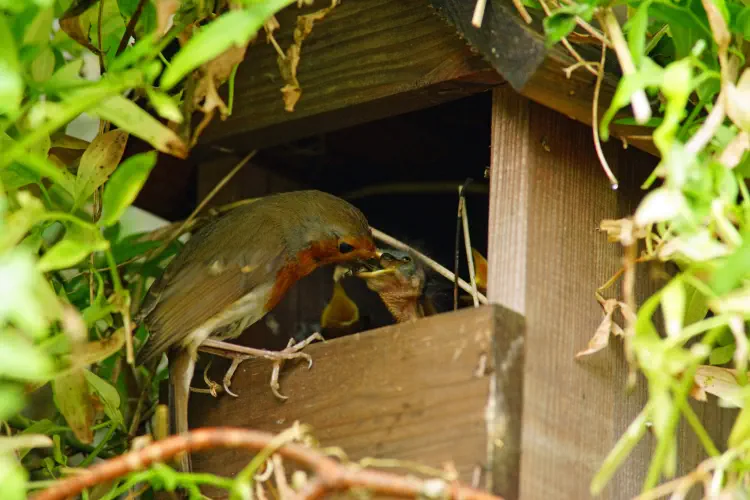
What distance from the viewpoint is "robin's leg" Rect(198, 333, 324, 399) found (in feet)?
7.58

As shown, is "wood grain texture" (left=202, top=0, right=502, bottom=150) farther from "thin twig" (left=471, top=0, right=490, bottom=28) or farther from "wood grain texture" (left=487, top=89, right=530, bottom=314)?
"thin twig" (left=471, top=0, right=490, bottom=28)

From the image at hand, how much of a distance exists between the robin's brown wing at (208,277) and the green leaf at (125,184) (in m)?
0.80

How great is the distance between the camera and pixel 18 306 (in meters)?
1.41

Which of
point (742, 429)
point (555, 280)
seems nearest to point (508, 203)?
point (555, 280)

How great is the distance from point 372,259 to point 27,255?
68.0 inches

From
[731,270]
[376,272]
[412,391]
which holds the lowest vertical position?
[376,272]

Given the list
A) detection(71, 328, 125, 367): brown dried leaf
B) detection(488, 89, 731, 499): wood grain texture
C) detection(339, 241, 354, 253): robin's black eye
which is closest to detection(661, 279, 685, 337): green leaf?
detection(488, 89, 731, 499): wood grain texture

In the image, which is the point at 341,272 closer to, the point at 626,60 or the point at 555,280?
the point at 555,280

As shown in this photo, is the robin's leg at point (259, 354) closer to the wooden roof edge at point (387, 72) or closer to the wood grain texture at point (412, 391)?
the wood grain texture at point (412, 391)

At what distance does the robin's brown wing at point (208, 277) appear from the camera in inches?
106

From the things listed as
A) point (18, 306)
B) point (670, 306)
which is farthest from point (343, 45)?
point (18, 306)

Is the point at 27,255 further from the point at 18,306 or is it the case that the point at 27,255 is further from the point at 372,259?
the point at 372,259

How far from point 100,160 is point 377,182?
1312mm

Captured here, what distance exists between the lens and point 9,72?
1.64 metres
